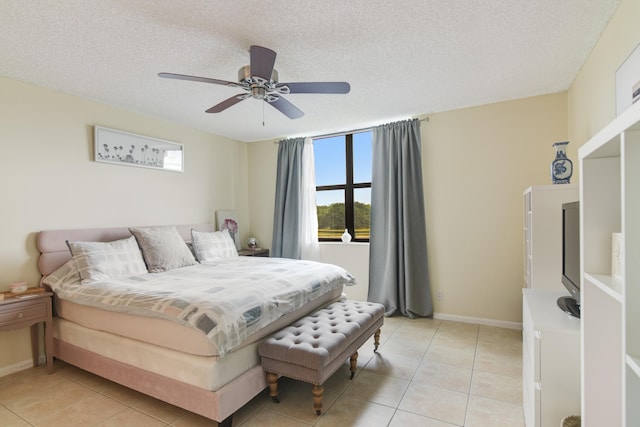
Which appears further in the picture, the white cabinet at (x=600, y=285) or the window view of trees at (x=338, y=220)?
the window view of trees at (x=338, y=220)

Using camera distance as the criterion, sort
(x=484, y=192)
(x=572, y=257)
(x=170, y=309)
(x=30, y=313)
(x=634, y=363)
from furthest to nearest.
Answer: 1. (x=484, y=192)
2. (x=30, y=313)
3. (x=170, y=309)
4. (x=572, y=257)
5. (x=634, y=363)

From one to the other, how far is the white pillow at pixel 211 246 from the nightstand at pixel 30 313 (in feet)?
4.61

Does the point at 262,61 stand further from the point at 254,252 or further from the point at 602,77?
the point at 254,252

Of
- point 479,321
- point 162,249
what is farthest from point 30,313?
point 479,321

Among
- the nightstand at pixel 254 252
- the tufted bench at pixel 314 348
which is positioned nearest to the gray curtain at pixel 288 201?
the nightstand at pixel 254 252

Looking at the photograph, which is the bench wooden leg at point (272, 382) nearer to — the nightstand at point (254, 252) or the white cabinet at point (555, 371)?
the white cabinet at point (555, 371)

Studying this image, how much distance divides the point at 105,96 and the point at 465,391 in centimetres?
406

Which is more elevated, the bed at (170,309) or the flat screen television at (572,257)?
the flat screen television at (572,257)

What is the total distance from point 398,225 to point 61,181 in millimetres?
3532

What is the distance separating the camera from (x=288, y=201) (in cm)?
469

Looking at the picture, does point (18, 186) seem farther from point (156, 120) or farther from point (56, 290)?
point (156, 120)

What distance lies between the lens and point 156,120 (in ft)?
12.7

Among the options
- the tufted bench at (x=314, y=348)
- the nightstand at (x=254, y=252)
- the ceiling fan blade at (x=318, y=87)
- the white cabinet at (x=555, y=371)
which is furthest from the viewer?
the nightstand at (x=254, y=252)

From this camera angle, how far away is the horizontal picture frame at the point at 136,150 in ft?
10.8
